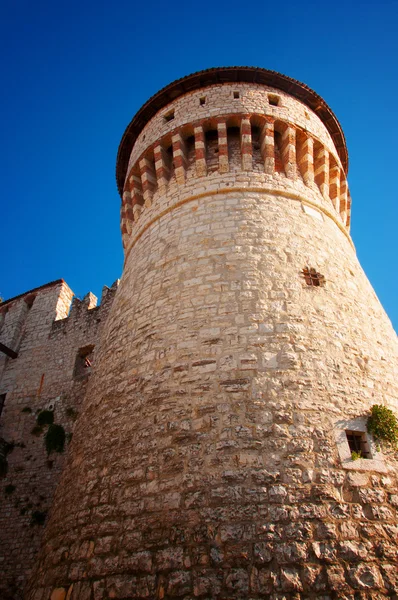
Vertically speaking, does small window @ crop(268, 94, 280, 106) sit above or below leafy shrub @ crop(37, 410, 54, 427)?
above

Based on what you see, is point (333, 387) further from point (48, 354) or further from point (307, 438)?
point (48, 354)

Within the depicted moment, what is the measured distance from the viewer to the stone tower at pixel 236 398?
141 inches

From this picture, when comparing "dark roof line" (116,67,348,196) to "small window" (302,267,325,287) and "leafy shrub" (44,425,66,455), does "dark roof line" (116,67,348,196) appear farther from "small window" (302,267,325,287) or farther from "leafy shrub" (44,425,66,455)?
"leafy shrub" (44,425,66,455)

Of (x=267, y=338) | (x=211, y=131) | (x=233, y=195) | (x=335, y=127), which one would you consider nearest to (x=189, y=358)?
(x=267, y=338)

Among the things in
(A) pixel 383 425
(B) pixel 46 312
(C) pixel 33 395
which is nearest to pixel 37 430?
(C) pixel 33 395

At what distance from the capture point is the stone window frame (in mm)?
4137

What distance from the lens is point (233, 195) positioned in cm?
680

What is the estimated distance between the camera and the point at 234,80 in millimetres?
8328

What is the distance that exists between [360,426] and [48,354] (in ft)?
35.5

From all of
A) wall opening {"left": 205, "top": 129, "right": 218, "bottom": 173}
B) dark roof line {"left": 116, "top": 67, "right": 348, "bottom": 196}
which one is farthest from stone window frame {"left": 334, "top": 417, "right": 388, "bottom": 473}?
dark roof line {"left": 116, "top": 67, "right": 348, "bottom": 196}

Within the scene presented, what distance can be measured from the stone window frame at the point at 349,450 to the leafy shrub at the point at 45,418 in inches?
359

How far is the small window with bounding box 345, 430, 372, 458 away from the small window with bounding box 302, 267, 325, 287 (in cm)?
216

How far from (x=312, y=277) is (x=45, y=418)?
8910 mm

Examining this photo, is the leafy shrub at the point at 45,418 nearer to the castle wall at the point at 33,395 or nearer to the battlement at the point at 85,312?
the castle wall at the point at 33,395
